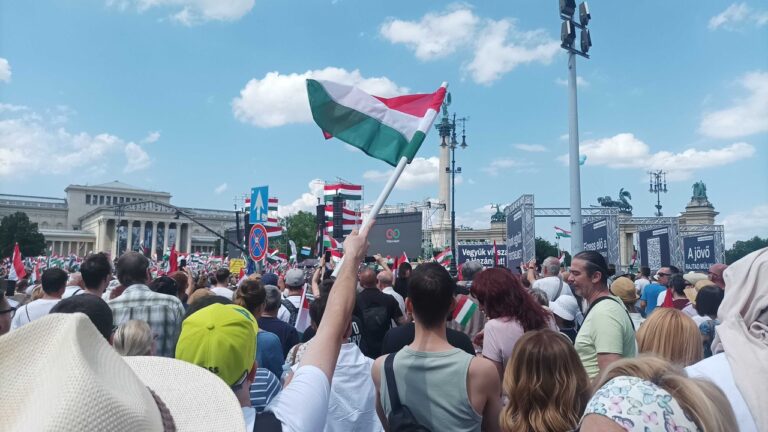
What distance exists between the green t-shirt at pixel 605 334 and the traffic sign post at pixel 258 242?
9491 millimetres

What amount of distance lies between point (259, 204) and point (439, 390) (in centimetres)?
1078

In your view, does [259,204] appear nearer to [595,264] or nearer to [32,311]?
[32,311]

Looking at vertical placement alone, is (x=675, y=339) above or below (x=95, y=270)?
below

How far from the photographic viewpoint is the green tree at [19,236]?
77.0m

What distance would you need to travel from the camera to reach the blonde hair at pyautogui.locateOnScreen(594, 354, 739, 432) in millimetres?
1638

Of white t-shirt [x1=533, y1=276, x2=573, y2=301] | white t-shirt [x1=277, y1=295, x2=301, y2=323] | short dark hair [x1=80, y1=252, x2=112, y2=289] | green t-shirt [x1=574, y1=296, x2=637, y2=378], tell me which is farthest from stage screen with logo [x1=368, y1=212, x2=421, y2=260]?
green t-shirt [x1=574, y1=296, x2=637, y2=378]

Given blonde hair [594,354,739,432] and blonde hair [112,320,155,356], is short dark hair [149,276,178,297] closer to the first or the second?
blonde hair [112,320,155,356]

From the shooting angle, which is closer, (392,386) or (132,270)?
(392,386)

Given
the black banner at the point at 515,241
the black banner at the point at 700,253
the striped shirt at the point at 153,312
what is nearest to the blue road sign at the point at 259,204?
the striped shirt at the point at 153,312

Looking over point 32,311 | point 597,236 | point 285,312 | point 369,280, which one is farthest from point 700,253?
point 32,311

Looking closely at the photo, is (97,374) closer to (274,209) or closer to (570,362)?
(570,362)

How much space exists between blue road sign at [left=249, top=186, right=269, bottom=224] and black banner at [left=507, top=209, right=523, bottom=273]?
10.0 metres

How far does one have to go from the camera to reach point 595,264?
14.6ft

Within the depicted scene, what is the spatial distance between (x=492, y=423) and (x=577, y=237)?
35.2 feet
